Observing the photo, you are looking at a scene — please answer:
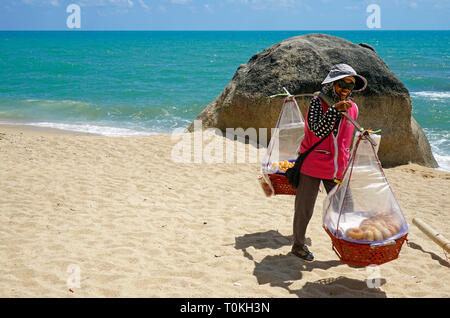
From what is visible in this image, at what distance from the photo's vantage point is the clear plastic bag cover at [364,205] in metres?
3.21

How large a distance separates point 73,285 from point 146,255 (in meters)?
0.80

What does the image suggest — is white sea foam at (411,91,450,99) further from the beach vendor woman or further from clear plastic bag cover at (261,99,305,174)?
the beach vendor woman

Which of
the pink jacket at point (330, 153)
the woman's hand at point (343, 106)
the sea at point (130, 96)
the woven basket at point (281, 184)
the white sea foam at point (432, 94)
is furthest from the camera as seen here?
the white sea foam at point (432, 94)

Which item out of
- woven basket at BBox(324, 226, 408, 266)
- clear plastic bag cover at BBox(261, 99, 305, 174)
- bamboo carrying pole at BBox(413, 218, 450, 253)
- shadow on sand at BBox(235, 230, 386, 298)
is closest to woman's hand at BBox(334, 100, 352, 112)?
woven basket at BBox(324, 226, 408, 266)

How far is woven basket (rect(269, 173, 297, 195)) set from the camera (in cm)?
438

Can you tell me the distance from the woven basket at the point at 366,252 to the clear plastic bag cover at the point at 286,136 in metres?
1.47

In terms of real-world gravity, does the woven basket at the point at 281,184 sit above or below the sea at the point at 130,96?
above

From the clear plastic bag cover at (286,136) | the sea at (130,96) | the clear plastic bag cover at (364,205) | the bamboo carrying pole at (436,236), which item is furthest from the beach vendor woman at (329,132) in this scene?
the sea at (130,96)

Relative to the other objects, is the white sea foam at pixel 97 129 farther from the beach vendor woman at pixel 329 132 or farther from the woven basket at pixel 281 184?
the beach vendor woman at pixel 329 132

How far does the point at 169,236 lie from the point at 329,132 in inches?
84.2

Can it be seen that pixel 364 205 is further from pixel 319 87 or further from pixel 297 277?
pixel 319 87

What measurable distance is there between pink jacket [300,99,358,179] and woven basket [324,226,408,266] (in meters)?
0.61

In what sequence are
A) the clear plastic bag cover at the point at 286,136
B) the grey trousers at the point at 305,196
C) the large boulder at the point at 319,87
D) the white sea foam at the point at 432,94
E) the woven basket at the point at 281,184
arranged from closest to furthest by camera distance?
the grey trousers at the point at 305,196 < the woven basket at the point at 281,184 < the clear plastic bag cover at the point at 286,136 < the large boulder at the point at 319,87 < the white sea foam at the point at 432,94
